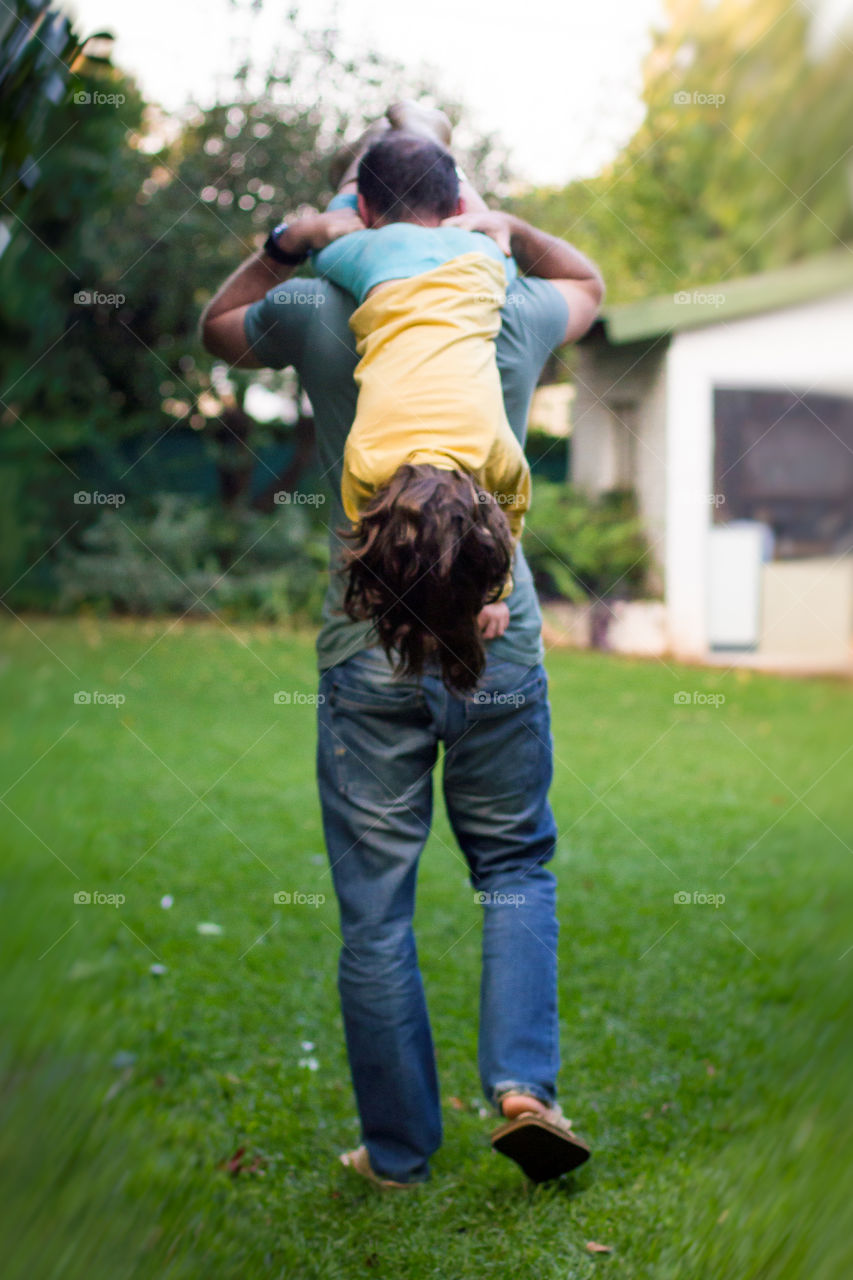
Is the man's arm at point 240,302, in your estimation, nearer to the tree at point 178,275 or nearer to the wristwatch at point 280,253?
the wristwatch at point 280,253

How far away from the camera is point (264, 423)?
11.1 m

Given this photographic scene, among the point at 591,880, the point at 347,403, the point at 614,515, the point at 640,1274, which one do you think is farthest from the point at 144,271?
the point at 640,1274

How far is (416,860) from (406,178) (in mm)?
1006

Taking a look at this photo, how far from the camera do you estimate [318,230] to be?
166cm

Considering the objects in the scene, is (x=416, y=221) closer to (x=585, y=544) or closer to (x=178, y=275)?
(x=585, y=544)

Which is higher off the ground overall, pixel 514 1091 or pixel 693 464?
pixel 514 1091

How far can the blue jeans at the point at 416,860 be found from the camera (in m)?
1.75

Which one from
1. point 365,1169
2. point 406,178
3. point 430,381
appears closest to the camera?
point 430,381

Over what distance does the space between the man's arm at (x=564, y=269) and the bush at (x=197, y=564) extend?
26.1 feet

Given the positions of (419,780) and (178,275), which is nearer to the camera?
(419,780)

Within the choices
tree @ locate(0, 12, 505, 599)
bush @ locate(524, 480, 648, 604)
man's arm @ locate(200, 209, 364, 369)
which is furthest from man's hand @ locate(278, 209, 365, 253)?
bush @ locate(524, 480, 648, 604)

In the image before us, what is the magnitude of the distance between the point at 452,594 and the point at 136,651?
6875 mm

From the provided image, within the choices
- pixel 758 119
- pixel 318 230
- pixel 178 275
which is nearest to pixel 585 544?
pixel 178 275

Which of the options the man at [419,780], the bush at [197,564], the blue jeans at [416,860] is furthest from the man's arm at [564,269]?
the bush at [197,564]
